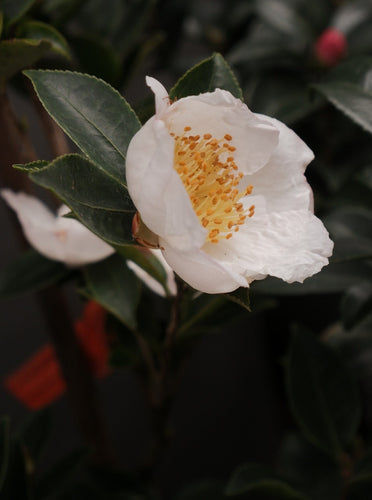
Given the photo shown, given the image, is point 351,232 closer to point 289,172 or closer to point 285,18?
point 289,172

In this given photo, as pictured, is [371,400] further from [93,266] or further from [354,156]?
[93,266]

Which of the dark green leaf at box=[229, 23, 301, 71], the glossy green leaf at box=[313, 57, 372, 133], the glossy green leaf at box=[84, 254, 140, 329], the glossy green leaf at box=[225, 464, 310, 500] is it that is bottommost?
the glossy green leaf at box=[225, 464, 310, 500]

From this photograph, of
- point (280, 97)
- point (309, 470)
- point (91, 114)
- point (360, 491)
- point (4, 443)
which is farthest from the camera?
point (280, 97)

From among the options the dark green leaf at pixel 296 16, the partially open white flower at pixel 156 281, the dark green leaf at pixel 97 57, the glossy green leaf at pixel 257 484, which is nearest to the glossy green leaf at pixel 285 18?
the dark green leaf at pixel 296 16


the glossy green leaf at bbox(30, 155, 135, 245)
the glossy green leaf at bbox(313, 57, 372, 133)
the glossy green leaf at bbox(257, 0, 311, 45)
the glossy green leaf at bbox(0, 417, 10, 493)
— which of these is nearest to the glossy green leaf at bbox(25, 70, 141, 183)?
the glossy green leaf at bbox(30, 155, 135, 245)

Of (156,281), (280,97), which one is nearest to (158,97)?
(156,281)

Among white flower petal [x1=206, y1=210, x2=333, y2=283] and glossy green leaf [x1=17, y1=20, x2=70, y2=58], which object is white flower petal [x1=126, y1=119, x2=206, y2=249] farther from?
→ glossy green leaf [x1=17, y1=20, x2=70, y2=58]

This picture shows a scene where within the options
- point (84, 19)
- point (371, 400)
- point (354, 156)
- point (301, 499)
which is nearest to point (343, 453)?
point (301, 499)
